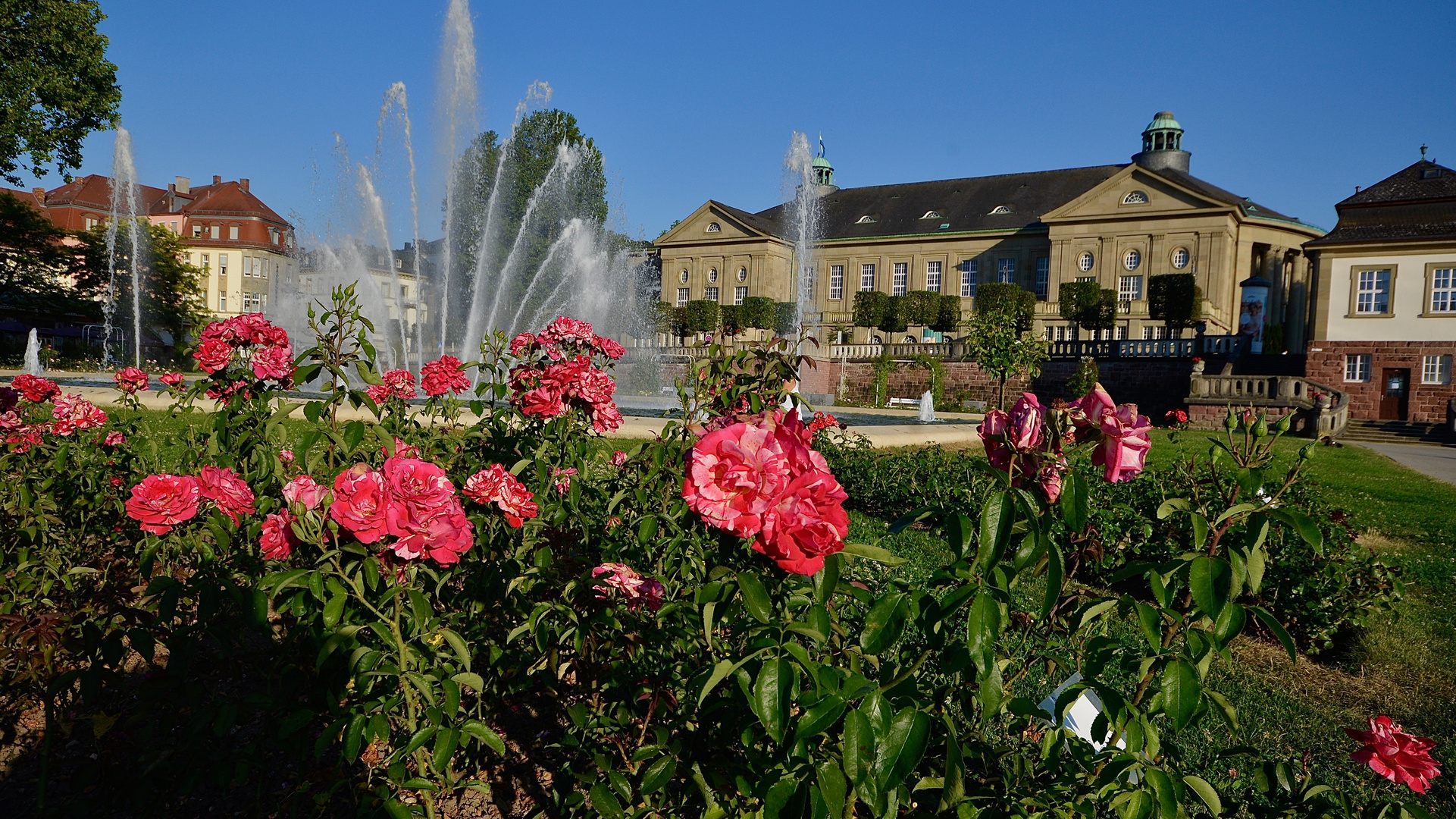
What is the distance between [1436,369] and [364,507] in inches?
1467

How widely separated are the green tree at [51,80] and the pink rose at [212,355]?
78.2 ft

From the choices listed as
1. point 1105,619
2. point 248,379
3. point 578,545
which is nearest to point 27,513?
point 248,379

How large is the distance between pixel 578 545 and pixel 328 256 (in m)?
22.1

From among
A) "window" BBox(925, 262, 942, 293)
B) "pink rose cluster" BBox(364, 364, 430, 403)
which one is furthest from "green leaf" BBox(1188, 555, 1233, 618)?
"window" BBox(925, 262, 942, 293)

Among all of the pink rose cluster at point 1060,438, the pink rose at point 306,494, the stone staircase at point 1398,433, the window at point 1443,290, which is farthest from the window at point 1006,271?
the pink rose at point 306,494

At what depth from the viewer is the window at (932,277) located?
51.8 meters

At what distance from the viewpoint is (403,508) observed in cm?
152

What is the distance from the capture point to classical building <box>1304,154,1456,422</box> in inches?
1139

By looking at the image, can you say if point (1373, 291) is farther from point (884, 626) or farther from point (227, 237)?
point (227, 237)

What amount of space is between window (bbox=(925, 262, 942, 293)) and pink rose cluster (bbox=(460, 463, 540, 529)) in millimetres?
51790

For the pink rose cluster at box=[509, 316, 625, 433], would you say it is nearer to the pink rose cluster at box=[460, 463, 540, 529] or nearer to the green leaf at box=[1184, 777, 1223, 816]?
the pink rose cluster at box=[460, 463, 540, 529]

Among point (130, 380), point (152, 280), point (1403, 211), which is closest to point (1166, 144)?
point (1403, 211)

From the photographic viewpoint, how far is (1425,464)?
54.5 feet

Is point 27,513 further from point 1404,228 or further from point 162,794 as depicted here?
point 1404,228
